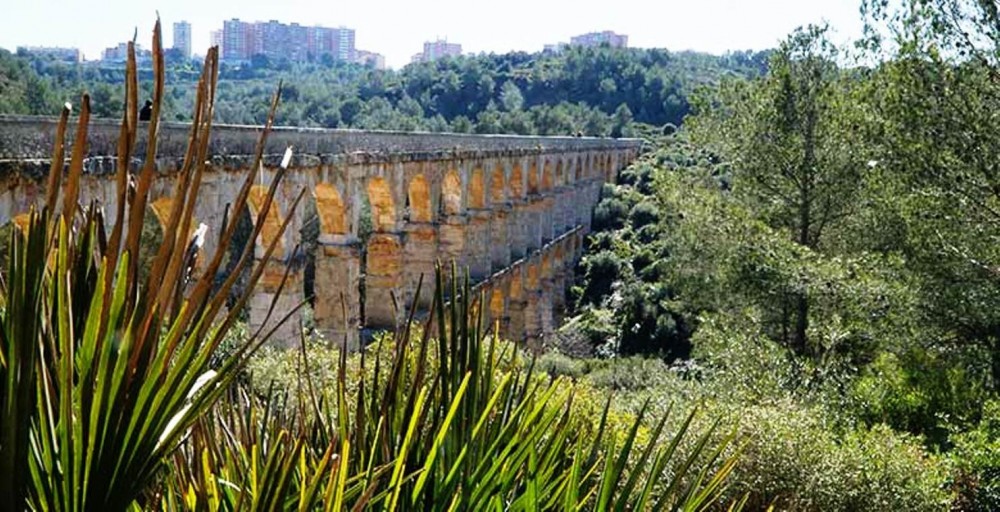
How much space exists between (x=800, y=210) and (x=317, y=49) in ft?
583

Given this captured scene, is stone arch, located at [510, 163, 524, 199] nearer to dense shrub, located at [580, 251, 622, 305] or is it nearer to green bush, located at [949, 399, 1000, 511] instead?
dense shrub, located at [580, 251, 622, 305]

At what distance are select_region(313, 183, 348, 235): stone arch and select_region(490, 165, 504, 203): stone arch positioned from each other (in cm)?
861

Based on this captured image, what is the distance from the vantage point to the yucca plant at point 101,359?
0.79 metres

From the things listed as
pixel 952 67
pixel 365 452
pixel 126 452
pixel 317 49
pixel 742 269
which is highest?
pixel 317 49

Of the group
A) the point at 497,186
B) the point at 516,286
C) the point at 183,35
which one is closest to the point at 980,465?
the point at 497,186

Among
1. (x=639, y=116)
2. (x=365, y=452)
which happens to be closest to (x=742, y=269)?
(x=365, y=452)

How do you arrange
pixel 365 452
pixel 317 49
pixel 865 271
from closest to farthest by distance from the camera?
1. pixel 365 452
2. pixel 865 271
3. pixel 317 49

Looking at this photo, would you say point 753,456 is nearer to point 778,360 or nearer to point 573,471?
point 778,360

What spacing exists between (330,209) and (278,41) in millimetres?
165852

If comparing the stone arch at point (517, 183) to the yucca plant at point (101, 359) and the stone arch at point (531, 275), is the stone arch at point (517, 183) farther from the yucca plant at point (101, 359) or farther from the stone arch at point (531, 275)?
the yucca plant at point (101, 359)

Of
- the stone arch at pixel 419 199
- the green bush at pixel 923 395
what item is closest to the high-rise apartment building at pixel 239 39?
the stone arch at pixel 419 199

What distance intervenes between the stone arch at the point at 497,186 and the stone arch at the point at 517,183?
1.32 metres

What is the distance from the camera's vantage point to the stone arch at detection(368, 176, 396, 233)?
13.7 metres

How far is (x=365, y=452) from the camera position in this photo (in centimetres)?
145
